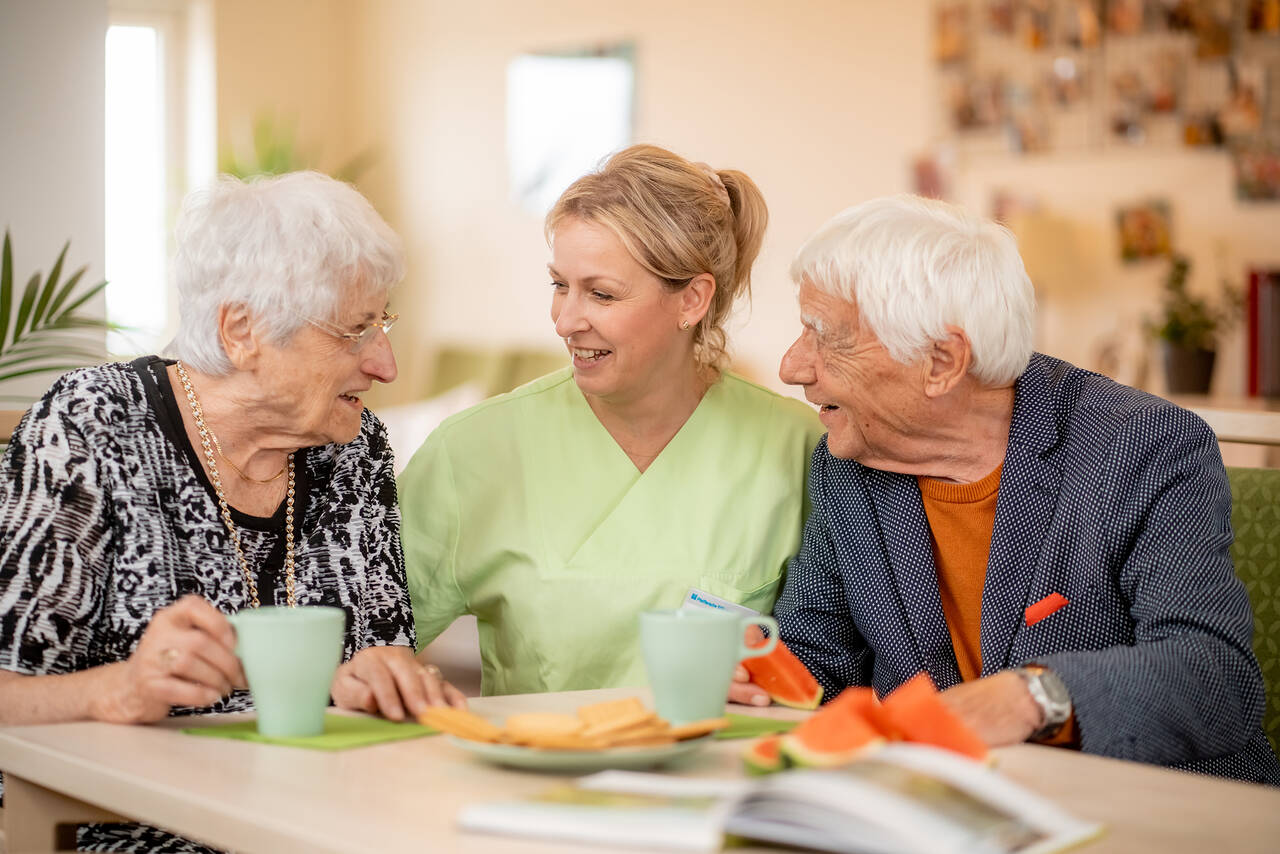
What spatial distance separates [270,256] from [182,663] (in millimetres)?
599

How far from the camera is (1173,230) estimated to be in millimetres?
4699

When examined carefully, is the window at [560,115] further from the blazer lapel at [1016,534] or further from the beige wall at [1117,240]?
the blazer lapel at [1016,534]

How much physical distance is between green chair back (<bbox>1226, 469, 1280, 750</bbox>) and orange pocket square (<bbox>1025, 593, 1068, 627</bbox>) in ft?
1.29

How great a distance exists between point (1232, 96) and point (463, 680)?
11.0 feet

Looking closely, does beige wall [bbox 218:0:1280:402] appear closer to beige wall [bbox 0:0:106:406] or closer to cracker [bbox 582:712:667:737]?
beige wall [bbox 0:0:106:406]

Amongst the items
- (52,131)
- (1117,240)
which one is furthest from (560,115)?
(52,131)

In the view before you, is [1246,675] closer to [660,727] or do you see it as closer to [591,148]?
[660,727]

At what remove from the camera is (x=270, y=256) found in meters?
1.65

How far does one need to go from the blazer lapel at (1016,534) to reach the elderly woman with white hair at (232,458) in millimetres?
675

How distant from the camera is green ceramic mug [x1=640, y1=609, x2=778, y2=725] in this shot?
46.7 inches

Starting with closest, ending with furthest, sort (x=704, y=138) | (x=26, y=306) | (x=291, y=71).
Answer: (x=26, y=306) → (x=704, y=138) → (x=291, y=71)

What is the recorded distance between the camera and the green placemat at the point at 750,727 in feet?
4.12

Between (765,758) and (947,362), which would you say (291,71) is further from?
(765,758)

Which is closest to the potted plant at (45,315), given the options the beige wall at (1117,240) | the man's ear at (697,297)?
the man's ear at (697,297)
